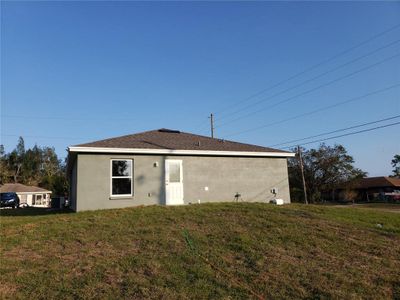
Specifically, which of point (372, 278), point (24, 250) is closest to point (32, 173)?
point (24, 250)

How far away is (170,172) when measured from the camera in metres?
15.2

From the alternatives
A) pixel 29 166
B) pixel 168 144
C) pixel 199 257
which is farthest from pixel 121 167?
pixel 29 166

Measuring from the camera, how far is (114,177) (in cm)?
1409

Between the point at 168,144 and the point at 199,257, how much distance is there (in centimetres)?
929

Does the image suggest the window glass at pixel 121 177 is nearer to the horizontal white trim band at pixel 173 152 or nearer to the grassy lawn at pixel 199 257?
the horizontal white trim band at pixel 173 152

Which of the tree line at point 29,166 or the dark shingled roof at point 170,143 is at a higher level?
the tree line at point 29,166

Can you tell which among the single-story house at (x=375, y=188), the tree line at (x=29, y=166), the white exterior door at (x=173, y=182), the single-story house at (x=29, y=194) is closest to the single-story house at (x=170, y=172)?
the white exterior door at (x=173, y=182)

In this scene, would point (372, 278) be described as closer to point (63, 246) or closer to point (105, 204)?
point (63, 246)

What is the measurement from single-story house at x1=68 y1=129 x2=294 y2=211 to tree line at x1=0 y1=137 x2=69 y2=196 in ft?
181

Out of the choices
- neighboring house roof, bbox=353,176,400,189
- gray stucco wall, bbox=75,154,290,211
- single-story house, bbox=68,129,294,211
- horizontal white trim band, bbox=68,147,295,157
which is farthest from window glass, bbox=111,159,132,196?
neighboring house roof, bbox=353,176,400,189

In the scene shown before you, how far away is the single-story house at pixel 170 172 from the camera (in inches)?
541

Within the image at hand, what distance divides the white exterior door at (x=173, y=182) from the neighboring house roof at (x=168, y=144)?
0.60 m

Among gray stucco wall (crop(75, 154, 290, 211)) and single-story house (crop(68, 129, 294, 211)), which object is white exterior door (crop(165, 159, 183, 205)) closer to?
single-story house (crop(68, 129, 294, 211))

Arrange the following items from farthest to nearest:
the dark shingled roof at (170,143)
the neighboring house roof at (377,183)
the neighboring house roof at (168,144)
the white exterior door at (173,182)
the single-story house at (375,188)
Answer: the neighboring house roof at (377,183), the single-story house at (375,188), the white exterior door at (173,182), the dark shingled roof at (170,143), the neighboring house roof at (168,144)
